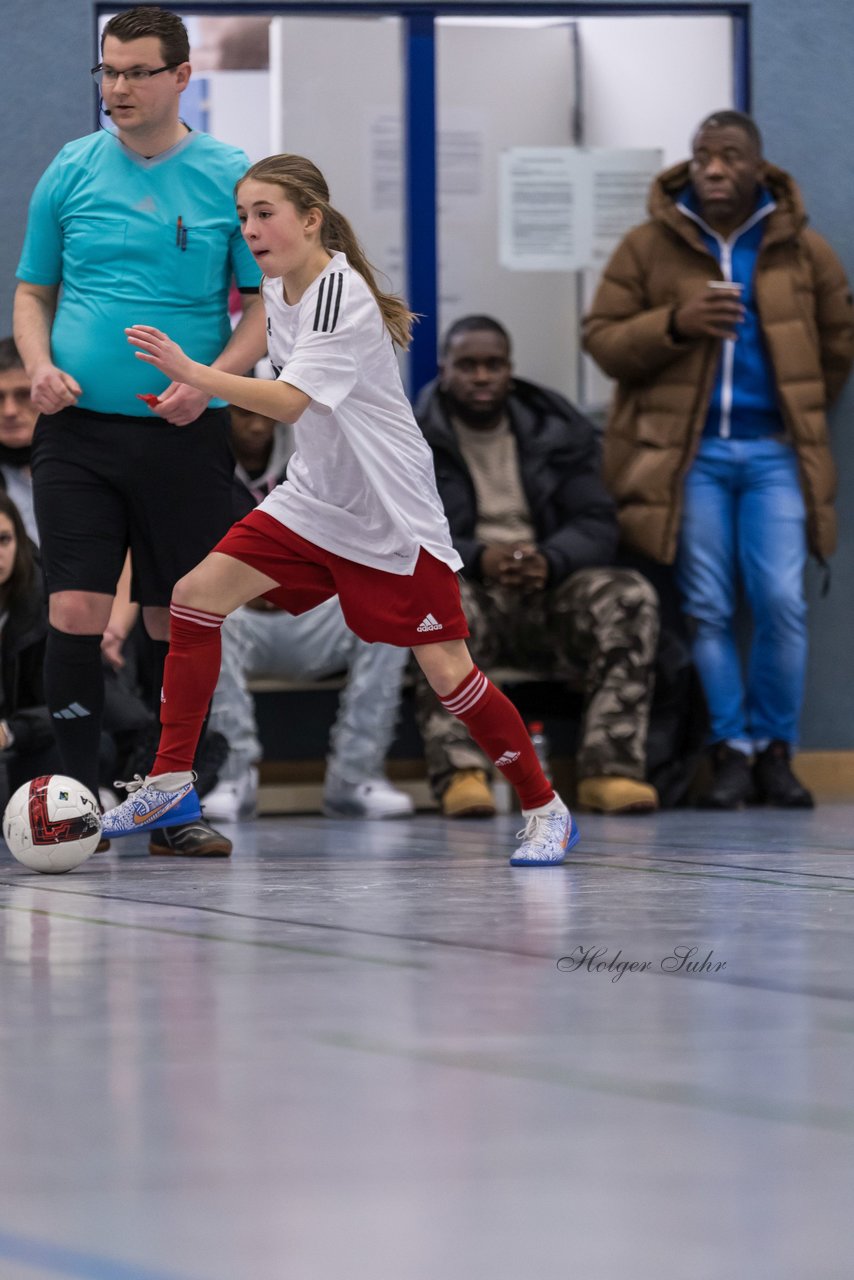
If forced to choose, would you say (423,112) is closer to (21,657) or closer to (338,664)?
(338,664)

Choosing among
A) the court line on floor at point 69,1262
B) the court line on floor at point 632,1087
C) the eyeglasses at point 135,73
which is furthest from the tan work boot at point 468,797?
the court line on floor at point 69,1262

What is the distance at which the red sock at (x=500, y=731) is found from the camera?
4.24m

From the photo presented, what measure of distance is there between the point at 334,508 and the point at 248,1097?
2.26 metres

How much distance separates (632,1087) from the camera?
6.77 ft

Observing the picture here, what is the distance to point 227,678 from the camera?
237 inches

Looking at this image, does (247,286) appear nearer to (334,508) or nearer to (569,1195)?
(334,508)

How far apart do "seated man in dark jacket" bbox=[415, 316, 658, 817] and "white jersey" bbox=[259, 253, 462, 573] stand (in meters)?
1.91

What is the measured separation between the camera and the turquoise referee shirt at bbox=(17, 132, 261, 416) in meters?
4.43

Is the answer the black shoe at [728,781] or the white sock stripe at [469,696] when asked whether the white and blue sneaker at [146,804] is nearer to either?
the white sock stripe at [469,696]

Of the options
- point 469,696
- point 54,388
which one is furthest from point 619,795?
point 54,388

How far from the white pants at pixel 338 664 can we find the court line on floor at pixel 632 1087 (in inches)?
151

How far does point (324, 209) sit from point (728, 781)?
282 centimetres

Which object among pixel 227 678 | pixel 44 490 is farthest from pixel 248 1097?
pixel 227 678

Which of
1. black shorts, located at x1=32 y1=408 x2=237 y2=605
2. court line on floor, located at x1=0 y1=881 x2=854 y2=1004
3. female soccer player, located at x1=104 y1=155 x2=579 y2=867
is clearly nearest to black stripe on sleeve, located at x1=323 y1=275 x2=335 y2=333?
female soccer player, located at x1=104 y1=155 x2=579 y2=867
